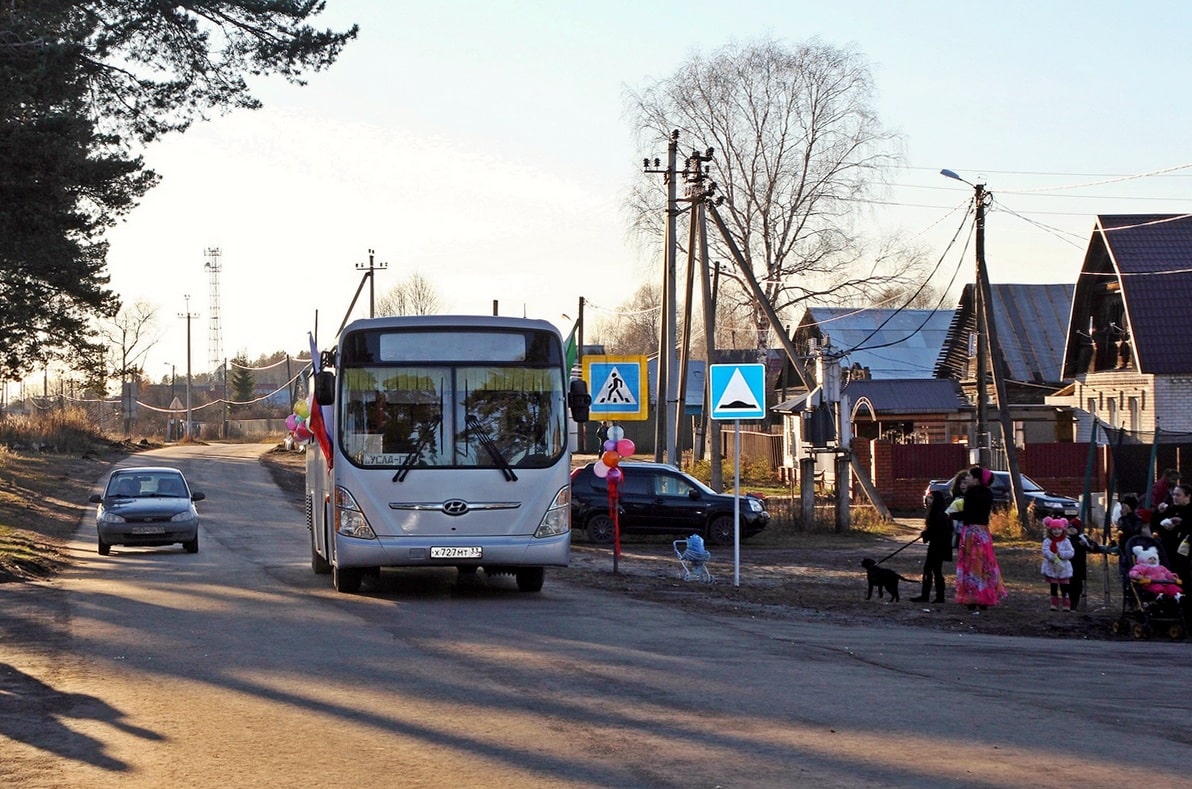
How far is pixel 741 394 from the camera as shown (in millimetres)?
17250

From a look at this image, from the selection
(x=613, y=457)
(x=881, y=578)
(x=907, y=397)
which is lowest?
(x=881, y=578)

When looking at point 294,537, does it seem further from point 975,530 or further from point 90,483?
point 90,483

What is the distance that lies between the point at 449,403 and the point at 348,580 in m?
2.57

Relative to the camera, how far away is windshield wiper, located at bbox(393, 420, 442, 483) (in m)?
15.0

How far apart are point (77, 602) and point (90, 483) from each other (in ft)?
127

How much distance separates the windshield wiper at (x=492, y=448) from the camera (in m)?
15.1

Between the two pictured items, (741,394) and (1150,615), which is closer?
(1150,615)

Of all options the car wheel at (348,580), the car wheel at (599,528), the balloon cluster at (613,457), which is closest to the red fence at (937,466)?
the car wheel at (599,528)

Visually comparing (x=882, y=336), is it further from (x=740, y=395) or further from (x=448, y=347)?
(x=448, y=347)

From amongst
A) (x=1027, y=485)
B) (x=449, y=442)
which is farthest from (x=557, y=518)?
(x=1027, y=485)

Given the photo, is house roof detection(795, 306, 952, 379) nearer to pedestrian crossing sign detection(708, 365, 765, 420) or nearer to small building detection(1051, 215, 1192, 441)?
small building detection(1051, 215, 1192, 441)

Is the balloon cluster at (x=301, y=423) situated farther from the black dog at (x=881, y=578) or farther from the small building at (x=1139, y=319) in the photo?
the small building at (x=1139, y=319)

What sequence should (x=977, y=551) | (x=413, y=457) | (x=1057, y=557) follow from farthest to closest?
(x=1057, y=557)
(x=977, y=551)
(x=413, y=457)

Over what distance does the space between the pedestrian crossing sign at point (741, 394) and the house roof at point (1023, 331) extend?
34.8 metres
